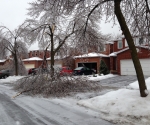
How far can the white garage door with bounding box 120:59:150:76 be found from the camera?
65.8ft

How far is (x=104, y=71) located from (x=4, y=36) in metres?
13.2

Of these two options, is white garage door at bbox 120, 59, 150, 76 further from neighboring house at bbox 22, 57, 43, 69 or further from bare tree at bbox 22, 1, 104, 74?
neighboring house at bbox 22, 57, 43, 69

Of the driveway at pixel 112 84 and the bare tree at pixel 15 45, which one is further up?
the bare tree at pixel 15 45

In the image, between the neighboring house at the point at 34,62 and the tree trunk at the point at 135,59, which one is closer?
the tree trunk at the point at 135,59

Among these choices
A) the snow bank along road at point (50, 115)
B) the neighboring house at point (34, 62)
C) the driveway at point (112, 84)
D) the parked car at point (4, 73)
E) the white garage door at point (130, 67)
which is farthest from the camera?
the neighboring house at point (34, 62)

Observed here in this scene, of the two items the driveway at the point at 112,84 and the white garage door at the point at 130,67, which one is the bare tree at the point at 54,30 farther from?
the white garage door at the point at 130,67

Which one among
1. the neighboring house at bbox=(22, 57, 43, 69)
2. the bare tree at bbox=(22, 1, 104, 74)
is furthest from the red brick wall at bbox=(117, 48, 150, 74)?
the neighboring house at bbox=(22, 57, 43, 69)

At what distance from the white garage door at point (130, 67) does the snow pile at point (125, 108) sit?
43.6 ft

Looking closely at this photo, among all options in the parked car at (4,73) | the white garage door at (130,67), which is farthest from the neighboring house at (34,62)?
the white garage door at (130,67)

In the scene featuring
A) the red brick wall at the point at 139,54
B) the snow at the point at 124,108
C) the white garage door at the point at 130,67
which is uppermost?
the red brick wall at the point at 139,54

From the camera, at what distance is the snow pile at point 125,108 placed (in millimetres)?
5732

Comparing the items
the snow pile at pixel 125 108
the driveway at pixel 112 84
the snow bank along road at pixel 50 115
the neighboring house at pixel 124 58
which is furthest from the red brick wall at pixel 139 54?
the snow bank along road at pixel 50 115

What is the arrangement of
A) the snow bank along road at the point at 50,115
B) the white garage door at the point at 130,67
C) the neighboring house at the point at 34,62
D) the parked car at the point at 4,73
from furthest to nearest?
the neighboring house at the point at 34,62
the parked car at the point at 4,73
the white garage door at the point at 130,67
the snow bank along road at the point at 50,115

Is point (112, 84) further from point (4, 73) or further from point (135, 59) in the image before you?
point (4, 73)
